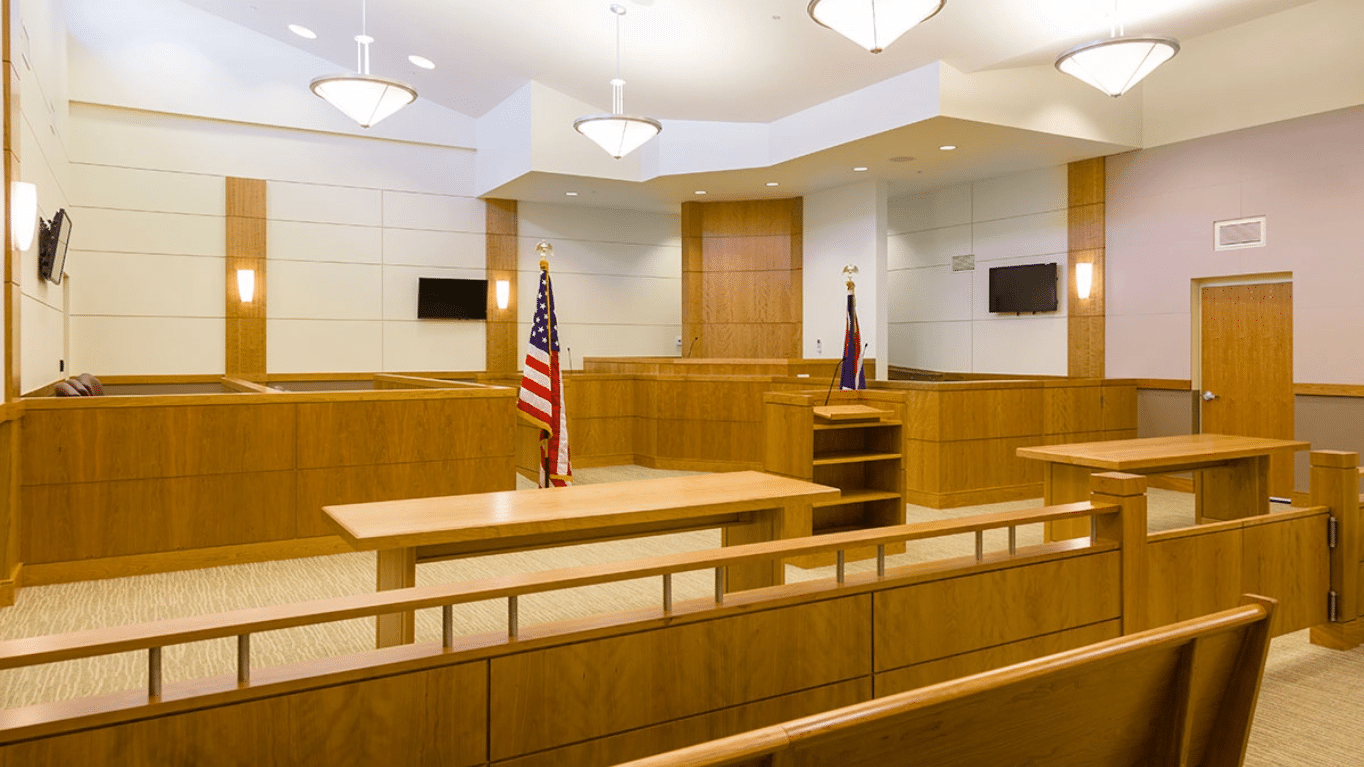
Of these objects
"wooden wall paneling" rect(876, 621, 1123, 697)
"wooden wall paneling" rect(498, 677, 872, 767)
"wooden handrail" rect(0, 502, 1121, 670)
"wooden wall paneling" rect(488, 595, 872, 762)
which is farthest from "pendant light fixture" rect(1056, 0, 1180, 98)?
"wooden wall paneling" rect(498, 677, 872, 767)

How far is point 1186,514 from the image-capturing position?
719cm

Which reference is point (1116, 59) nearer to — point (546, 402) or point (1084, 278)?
point (1084, 278)

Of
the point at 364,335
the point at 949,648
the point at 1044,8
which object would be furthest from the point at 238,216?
the point at 949,648

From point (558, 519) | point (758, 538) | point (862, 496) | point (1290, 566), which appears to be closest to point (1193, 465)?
point (1290, 566)

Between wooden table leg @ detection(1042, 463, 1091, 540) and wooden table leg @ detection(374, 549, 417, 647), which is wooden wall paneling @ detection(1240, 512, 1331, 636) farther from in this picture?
wooden table leg @ detection(374, 549, 417, 647)

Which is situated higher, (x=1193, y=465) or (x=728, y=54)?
(x=728, y=54)

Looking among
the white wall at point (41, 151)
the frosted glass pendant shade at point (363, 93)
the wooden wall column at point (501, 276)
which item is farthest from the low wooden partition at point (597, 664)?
the wooden wall column at point (501, 276)

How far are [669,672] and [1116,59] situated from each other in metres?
6.00

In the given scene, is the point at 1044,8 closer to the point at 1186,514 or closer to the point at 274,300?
the point at 1186,514

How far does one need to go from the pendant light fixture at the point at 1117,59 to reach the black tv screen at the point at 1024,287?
3472mm

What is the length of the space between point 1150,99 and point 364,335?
30.3ft

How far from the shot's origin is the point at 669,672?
2287 mm

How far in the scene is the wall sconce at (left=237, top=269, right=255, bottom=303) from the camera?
10195 millimetres

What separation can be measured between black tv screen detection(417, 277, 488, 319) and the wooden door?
8.35 metres
